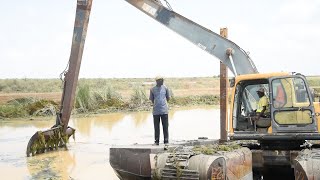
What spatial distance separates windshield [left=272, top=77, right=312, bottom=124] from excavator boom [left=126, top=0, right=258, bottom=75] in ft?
7.93

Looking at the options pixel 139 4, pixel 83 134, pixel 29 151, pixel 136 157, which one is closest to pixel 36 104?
pixel 83 134

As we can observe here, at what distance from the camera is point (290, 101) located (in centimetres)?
777

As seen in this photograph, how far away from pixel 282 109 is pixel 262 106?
655mm

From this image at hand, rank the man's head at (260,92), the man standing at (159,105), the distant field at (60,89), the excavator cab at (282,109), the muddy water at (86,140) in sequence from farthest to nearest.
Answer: the distant field at (60,89), the muddy water at (86,140), the man standing at (159,105), the man's head at (260,92), the excavator cab at (282,109)

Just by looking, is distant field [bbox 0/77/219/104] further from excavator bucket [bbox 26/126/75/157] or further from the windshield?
the windshield

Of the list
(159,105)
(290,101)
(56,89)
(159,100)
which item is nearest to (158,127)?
(159,105)

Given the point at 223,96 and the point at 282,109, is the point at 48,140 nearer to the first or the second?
the point at 223,96

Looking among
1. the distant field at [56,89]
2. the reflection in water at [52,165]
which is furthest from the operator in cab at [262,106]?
the distant field at [56,89]

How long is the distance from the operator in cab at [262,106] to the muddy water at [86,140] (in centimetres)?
352

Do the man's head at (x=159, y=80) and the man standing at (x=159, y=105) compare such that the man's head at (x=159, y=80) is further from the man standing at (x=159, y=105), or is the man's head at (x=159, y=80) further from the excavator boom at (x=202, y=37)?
the excavator boom at (x=202, y=37)

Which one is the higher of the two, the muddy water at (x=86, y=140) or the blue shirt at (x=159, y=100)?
the blue shirt at (x=159, y=100)

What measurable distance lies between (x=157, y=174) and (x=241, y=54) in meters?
4.67

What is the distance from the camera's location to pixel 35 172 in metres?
10.5

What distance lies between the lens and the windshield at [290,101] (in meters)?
7.65
